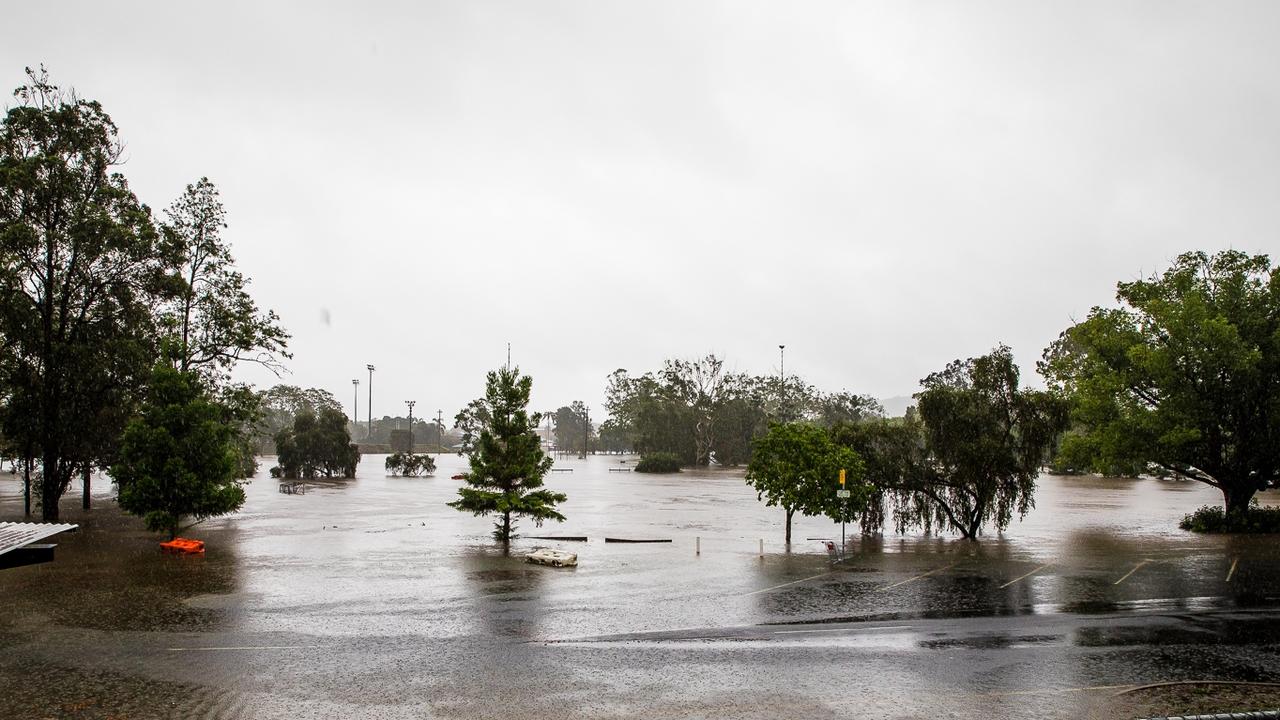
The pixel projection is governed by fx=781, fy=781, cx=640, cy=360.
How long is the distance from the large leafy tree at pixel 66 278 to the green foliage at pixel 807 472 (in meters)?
27.1

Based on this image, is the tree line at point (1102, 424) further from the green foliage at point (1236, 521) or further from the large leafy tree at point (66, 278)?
the large leafy tree at point (66, 278)

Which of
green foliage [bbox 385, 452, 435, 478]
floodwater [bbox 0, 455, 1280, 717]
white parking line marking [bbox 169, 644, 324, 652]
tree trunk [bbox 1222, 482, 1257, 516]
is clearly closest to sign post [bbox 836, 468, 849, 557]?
floodwater [bbox 0, 455, 1280, 717]

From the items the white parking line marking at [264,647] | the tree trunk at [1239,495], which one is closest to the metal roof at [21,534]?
the white parking line marking at [264,647]

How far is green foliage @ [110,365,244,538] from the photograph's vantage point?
2800 centimetres

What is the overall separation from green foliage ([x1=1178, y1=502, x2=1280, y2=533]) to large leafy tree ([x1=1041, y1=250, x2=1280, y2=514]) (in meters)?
0.61

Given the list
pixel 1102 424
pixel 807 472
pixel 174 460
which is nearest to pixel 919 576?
pixel 807 472

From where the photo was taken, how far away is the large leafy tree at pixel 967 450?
3231 cm

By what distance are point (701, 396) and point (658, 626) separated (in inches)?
4285

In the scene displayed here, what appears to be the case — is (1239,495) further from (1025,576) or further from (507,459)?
(507,459)

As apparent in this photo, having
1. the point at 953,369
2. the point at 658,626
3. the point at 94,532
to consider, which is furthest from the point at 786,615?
the point at 953,369

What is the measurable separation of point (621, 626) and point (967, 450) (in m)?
21.3

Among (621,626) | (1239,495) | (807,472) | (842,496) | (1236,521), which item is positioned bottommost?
(1236,521)

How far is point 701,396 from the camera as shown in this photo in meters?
124

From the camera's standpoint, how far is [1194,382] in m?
34.5
